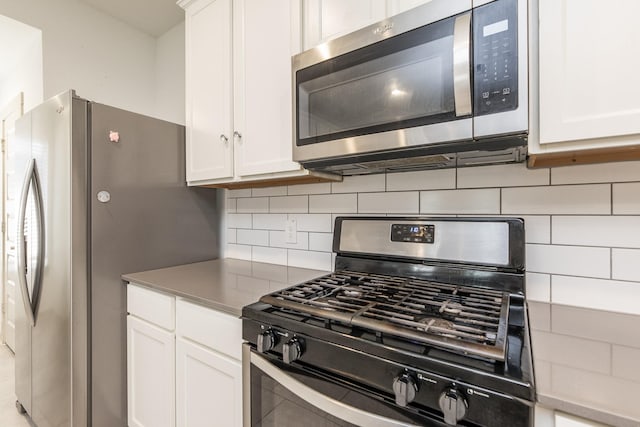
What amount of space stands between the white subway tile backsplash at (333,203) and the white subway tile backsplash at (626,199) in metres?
0.94

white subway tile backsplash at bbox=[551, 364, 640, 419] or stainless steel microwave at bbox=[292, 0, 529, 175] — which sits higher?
stainless steel microwave at bbox=[292, 0, 529, 175]

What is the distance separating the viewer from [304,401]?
2.76 ft

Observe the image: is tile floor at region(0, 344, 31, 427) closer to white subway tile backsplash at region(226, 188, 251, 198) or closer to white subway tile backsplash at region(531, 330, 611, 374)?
white subway tile backsplash at region(226, 188, 251, 198)

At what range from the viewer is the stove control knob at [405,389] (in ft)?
2.16

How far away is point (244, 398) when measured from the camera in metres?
1.00

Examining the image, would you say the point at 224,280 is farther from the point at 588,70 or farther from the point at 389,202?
the point at 588,70

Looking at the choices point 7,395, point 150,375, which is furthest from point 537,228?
point 7,395

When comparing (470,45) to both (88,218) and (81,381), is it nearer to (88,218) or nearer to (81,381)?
(88,218)

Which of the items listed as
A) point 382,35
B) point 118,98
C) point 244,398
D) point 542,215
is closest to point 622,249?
point 542,215

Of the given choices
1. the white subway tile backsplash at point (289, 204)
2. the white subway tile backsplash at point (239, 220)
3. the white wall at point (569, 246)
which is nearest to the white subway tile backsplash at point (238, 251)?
the white subway tile backsplash at point (239, 220)

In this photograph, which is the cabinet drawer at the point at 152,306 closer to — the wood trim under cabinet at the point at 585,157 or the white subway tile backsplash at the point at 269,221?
the white subway tile backsplash at the point at 269,221

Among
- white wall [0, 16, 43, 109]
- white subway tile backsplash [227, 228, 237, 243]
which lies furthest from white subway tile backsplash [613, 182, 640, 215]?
white wall [0, 16, 43, 109]

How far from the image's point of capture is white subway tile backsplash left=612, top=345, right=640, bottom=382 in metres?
0.61

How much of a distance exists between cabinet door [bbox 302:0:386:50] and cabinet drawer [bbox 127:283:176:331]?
1.28 metres
